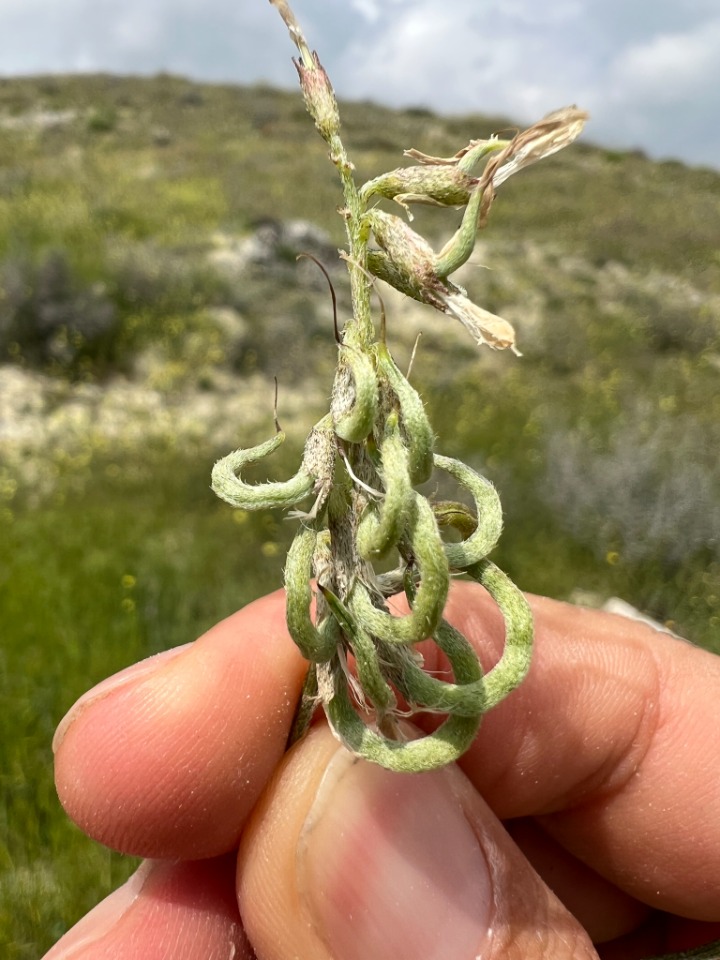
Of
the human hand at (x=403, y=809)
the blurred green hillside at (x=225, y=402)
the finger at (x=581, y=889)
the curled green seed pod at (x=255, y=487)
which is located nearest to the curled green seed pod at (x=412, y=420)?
the curled green seed pod at (x=255, y=487)

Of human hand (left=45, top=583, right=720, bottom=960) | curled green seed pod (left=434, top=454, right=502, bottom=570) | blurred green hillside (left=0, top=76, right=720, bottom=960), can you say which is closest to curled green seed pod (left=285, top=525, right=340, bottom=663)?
curled green seed pod (left=434, top=454, right=502, bottom=570)

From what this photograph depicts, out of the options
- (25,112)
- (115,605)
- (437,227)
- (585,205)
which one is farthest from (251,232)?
(25,112)

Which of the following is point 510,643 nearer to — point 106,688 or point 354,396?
point 354,396

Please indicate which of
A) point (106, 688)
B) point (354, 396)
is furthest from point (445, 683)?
point (106, 688)

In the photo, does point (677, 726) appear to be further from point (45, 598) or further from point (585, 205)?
point (585, 205)

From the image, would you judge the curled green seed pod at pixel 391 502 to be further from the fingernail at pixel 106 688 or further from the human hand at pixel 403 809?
the fingernail at pixel 106 688

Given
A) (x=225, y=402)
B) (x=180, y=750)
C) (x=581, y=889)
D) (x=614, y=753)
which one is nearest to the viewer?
(x=180, y=750)
